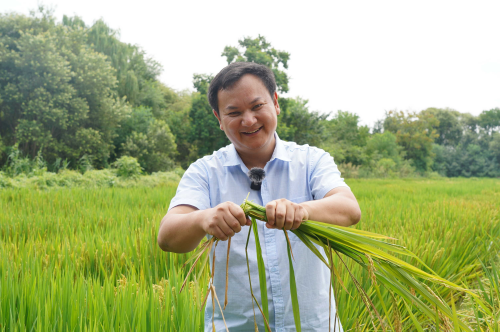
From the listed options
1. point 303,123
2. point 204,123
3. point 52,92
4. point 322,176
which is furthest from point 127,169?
point 303,123

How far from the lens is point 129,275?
1.82 meters

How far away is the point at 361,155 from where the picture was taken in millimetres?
22531

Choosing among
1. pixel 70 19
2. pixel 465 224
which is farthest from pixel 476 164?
pixel 70 19

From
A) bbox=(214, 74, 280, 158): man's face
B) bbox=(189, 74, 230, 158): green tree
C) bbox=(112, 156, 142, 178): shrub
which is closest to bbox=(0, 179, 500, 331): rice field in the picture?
bbox=(214, 74, 280, 158): man's face

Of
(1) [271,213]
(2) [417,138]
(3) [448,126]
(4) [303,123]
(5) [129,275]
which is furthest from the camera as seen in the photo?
(3) [448,126]

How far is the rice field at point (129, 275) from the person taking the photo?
133 centimetres

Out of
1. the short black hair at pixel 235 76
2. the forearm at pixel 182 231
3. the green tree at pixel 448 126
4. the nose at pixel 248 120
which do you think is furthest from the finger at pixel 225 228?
the green tree at pixel 448 126

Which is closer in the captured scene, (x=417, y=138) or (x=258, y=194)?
(x=258, y=194)

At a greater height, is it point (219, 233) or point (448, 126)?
point (448, 126)

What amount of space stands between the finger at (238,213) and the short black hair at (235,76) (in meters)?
0.57

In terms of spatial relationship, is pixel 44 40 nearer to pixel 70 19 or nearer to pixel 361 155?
pixel 70 19

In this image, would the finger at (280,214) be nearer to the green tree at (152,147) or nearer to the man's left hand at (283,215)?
the man's left hand at (283,215)

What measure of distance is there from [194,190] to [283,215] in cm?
51

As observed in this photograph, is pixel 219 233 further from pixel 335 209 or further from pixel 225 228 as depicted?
pixel 335 209
